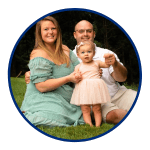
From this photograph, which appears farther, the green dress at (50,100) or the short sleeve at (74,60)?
the short sleeve at (74,60)

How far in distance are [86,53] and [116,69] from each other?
1.26 feet

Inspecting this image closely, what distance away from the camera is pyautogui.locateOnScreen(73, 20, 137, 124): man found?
9.14 ft

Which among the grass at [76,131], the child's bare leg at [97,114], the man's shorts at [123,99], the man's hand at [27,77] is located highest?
the man's hand at [27,77]

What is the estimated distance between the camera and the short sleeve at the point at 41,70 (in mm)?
2688

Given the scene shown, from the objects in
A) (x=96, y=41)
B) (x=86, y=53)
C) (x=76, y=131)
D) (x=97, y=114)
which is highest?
(x=96, y=41)

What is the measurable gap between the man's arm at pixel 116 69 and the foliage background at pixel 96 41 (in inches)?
2.9

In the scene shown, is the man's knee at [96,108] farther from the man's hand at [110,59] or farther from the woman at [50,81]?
the man's hand at [110,59]

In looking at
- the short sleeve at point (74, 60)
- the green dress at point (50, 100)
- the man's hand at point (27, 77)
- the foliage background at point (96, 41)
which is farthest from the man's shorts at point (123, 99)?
the man's hand at point (27, 77)

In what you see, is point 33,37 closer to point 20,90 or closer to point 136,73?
point 20,90

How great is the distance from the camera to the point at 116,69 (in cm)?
278

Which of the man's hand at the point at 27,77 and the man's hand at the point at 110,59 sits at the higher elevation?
the man's hand at the point at 110,59

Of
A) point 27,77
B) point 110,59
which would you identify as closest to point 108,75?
point 110,59

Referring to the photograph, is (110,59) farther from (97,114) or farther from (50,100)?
(50,100)

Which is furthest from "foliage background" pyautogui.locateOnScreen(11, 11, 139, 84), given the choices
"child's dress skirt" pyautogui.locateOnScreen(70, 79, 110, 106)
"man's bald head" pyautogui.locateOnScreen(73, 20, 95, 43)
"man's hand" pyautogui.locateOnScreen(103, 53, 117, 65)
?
"child's dress skirt" pyautogui.locateOnScreen(70, 79, 110, 106)
